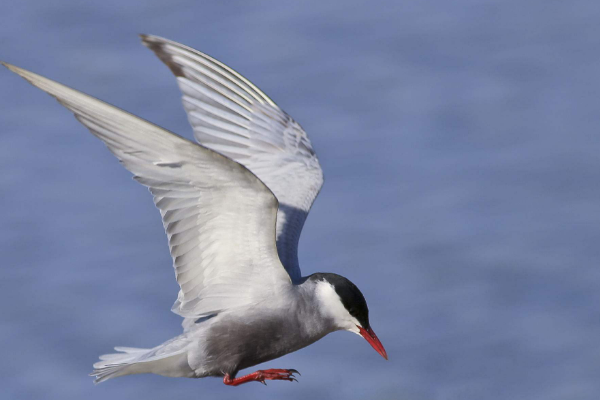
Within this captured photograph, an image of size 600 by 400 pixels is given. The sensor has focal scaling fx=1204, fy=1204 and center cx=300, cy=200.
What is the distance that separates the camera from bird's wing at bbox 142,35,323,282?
8.29m

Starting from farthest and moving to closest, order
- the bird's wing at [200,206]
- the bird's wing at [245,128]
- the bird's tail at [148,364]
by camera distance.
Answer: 1. the bird's wing at [245,128]
2. the bird's tail at [148,364]
3. the bird's wing at [200,206]

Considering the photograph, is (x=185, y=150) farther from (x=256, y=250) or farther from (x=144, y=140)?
(x=256, y=250)

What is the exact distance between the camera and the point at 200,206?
22.5ft

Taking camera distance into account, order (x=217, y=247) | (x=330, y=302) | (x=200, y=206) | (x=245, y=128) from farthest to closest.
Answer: (x=245, y=128) < (x=330, y=302) < (x=217, y=247) < (x=200, y=206)

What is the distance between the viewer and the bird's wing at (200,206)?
20.8 feet

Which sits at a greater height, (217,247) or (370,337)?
(217,247)

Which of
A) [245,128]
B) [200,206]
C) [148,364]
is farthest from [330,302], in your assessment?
[245,128]

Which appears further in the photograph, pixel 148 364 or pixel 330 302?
pixel 148 364

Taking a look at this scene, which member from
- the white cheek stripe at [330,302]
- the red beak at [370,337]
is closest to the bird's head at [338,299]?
the white cheek stripe at [330,302]

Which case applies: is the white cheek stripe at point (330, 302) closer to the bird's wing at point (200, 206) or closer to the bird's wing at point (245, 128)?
the bird's wing at point (200, 206)

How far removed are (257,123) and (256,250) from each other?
192 cm

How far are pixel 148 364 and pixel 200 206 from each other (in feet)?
4.04

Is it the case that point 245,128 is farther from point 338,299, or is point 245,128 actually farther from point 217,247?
point 338,299

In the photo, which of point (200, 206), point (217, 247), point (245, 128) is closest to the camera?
point (200, 206)
